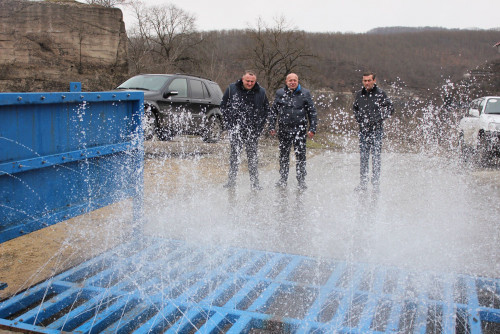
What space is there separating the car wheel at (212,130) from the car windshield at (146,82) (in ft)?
5.87

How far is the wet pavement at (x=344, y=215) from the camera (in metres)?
4.70

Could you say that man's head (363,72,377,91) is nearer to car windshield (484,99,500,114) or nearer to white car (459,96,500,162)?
white car (459,96,500,162)

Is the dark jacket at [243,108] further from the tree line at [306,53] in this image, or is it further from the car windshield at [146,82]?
the tree line at [306,53]

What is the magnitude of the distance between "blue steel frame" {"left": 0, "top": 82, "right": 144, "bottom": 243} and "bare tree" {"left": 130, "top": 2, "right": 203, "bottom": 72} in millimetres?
35013

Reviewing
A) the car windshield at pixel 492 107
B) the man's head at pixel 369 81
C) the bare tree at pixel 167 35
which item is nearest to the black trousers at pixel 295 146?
the man's head at pixel 369 81

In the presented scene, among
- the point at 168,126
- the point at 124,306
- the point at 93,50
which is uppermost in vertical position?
the point at 93,50

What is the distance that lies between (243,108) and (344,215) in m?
2.40

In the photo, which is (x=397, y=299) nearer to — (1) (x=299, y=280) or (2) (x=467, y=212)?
(1) (x=299, y=280)


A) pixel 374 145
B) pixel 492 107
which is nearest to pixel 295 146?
pixel 374 145

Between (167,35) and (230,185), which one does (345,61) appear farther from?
(230,185)

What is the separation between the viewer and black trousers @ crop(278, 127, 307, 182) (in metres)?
7.45

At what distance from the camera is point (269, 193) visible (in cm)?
743

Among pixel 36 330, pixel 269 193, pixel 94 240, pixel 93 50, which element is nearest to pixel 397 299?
pixel 36 330

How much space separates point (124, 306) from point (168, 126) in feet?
27.8
